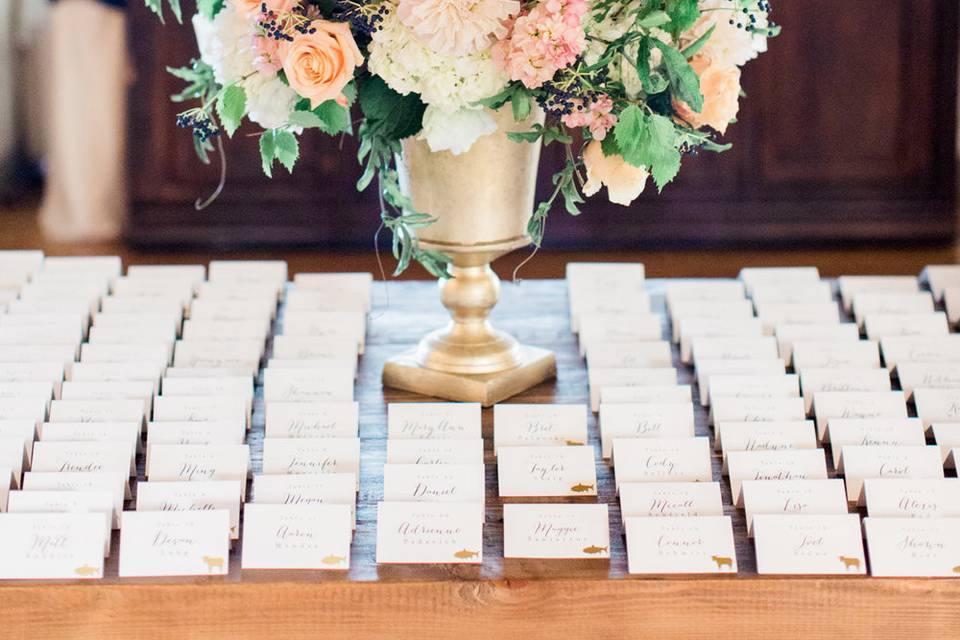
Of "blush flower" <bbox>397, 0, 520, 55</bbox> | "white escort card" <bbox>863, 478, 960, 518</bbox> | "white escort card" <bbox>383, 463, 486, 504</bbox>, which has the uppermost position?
"blush flower" <bbox>397, 0, 520, 55</bbox>

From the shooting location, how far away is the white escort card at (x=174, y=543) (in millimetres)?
1267

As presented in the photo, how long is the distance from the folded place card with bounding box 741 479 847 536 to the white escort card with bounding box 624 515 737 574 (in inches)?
2.5

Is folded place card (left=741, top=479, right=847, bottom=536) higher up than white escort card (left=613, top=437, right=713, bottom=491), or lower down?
lower down

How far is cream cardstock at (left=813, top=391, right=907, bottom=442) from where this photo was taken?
1.57 meters

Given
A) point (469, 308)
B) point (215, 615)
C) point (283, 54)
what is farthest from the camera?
point (469, 308)

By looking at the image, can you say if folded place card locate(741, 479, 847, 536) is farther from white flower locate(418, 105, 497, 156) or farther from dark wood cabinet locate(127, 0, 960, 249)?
dark wood cabinet locate(127, 0, 960, 249)

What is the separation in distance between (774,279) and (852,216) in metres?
2.41

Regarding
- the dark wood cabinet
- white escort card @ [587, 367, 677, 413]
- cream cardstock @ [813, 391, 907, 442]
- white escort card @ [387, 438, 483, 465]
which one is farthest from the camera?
the dark wood cabinet

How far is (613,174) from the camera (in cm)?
149

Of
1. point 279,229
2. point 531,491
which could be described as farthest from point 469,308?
point 279,229

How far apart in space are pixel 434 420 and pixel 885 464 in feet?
1.81

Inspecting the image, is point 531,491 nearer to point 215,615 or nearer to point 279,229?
point 215,615

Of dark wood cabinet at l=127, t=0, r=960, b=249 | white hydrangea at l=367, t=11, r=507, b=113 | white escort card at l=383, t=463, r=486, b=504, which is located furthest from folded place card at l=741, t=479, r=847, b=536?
A: dark wood cabinet at l=127, t=0, r=960, b=249

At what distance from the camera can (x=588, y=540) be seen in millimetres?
1303
